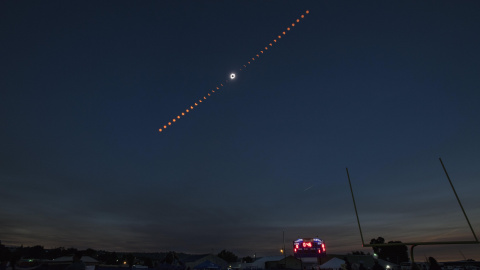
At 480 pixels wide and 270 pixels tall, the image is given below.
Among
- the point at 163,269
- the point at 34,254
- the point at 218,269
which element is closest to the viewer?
the point at 163,269

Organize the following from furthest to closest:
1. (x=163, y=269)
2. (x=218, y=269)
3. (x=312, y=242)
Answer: (x=312, y=242) < (x=218, y=269) < (x=163, y=269)

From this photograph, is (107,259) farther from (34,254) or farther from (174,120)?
(174,120)

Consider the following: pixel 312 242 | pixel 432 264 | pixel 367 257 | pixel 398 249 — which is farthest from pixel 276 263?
pixel 432 264

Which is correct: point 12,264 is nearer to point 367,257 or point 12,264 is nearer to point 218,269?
point 218,269

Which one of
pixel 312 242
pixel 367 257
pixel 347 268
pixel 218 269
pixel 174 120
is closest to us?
pixel 347 268

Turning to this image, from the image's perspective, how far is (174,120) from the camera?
1680 cm

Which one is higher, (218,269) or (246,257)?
(246,257)

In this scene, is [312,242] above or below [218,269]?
above

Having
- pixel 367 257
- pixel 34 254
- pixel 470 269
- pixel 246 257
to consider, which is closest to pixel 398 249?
pixel 367 257

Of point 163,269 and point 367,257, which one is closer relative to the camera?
point 163,269

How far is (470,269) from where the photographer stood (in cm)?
3941

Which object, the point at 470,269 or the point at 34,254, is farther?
the point at 34,254

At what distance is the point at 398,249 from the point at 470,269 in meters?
41.2

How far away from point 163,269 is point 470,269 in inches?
2024
